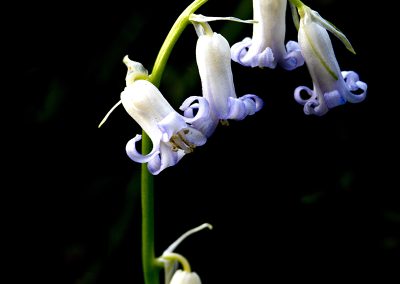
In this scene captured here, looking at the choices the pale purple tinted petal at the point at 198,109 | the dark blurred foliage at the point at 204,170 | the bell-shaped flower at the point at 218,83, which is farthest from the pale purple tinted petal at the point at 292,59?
the dark blurred foliage at the point at 204,170

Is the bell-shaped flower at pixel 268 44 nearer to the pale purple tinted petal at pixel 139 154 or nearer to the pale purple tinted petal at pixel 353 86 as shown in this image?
the pale purple tinted petal at pixel 353 86

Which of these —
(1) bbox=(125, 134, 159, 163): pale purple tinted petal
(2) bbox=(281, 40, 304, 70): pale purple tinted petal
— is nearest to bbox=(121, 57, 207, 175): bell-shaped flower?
(1) bbox=(125, 134, 159, 163): pale purple tinted petal

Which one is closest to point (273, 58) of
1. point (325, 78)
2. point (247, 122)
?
point (325, 78)

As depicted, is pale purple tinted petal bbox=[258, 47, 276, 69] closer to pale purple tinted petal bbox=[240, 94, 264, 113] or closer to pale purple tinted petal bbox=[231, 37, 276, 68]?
pale purple tinted petal bbox=[231, 37, 276, 68]

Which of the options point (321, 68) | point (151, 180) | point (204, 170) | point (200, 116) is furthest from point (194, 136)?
point (204, 170)

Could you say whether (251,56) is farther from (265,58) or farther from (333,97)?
(333,97)

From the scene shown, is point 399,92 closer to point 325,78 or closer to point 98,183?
point 98,183
